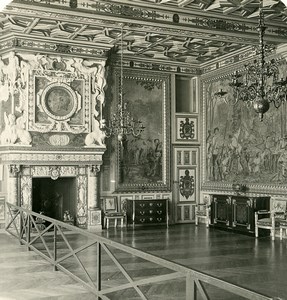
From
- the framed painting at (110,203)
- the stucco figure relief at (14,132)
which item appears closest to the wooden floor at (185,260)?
the framed painting at (110,203)

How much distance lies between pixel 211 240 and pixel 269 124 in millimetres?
3749

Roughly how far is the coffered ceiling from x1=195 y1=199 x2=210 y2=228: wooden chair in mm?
4822

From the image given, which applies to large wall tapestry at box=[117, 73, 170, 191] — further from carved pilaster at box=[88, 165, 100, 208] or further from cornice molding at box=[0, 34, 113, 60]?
cornice molding at box=[0, 34, 113, 60]

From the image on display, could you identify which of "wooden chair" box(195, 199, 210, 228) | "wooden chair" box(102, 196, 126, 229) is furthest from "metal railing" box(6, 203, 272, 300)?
"wooden chair" box(195, 199, 210, 228)

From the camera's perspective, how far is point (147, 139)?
49.5 feet

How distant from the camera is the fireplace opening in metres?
13.8

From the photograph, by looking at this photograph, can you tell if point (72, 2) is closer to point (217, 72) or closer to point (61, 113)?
point (61, 113)

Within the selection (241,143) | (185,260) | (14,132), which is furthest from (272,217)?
(14,132)

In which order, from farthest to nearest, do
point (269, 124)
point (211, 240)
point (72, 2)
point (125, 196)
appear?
point (125, 196) < point (269, 124) < point (211, 240) < point (72, 2)

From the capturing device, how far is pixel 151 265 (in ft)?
27.8

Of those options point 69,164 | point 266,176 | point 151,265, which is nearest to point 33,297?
point 151,265

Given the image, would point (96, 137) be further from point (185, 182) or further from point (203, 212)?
point (203, 212)

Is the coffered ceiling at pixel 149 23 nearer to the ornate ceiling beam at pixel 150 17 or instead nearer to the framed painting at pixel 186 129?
the ornate ceiling beam at pixel 150 17

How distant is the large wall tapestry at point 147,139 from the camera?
14750 mm
